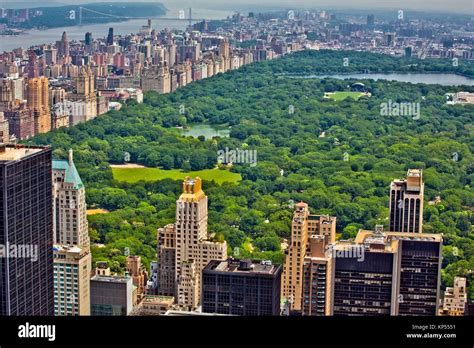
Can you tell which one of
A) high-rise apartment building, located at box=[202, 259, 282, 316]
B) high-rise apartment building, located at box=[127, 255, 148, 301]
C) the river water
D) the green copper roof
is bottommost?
high-rise apartment building, located at box=[127, 255, 148, 301]

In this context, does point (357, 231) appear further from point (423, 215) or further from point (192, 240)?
point (192, 240)

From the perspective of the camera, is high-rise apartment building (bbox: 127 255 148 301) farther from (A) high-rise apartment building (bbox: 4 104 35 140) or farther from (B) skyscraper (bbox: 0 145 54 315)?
(A) high-rise apartment building (bbox: 4 104 35 140)

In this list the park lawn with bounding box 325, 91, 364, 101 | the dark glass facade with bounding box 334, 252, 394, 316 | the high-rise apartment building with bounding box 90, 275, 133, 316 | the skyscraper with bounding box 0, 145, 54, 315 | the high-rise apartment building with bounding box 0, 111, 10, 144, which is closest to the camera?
the skyscraper with bounding box 0, 145, 54, 315

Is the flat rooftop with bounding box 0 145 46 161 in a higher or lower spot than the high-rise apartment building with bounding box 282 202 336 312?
higher

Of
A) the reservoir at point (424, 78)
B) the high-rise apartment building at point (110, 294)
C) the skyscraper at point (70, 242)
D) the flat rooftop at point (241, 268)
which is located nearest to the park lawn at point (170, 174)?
the skyscraper at point (70, 242)

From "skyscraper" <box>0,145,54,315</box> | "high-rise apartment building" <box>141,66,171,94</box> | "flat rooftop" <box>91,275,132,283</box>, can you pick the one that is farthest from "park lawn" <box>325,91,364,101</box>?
"skyscraper" <box>0,145,54,315</box>

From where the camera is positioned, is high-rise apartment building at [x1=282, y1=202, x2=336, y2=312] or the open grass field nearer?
high-rise apartment building at [x1=282, y1=202, x2=336, y2=312]

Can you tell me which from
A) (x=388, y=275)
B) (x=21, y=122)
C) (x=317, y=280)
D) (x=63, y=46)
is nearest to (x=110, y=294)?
(x=317, y=280)

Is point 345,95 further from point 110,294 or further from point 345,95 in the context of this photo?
point 110,294
